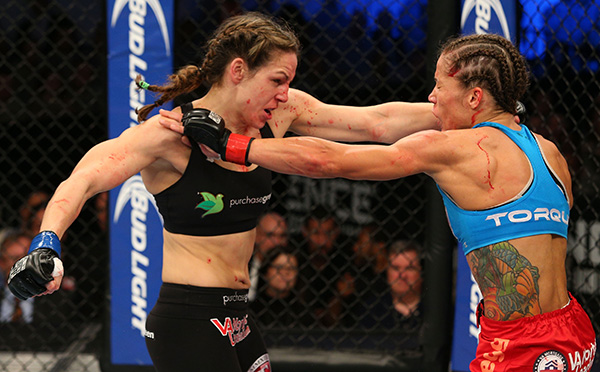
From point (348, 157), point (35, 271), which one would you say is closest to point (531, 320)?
point (348, 157)

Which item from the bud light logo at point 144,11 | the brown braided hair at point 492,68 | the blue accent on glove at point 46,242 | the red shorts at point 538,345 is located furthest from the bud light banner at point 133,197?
the red shorts at point 538,345

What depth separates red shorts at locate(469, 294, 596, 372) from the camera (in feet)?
4.71

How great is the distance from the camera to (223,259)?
168 centimetres

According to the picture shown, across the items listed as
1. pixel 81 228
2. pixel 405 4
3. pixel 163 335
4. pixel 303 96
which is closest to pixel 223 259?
pixel 163 335

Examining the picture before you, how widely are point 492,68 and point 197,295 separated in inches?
35.9

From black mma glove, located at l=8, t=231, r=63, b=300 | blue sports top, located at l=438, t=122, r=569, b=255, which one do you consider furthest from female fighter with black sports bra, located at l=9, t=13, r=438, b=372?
blue sports top, located at l=438, t=122, r=569, b=255

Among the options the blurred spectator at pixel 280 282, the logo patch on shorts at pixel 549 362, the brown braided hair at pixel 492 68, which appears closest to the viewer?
the logo patch on shorts at pixel 549 362

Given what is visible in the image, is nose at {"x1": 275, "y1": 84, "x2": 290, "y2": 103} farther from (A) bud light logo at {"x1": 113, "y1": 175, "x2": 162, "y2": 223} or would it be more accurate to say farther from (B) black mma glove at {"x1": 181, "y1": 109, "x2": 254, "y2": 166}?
(A) bud light logo at {"x1": 113, "y1": 175, "x2": 162, "y2": 223}

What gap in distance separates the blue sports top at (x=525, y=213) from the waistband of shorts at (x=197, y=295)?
610 mm

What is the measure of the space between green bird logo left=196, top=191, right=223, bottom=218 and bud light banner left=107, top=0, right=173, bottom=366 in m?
0.89

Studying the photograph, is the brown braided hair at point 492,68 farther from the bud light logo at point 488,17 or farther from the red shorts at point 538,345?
the bud light logo at point 488,17

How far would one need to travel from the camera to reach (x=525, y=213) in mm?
1470

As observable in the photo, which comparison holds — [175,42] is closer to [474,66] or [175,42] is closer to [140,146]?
[140,146]

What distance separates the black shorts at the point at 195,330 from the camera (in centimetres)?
161
